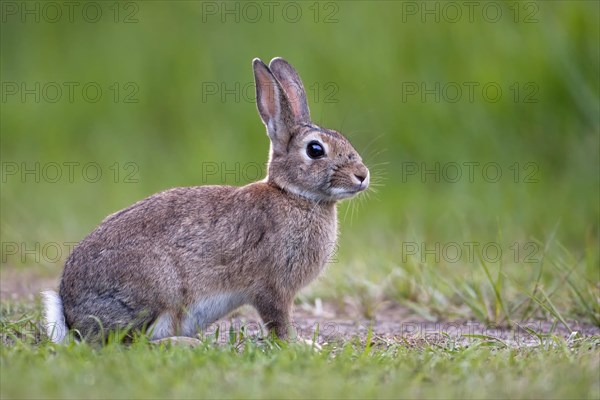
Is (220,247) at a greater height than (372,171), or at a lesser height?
greater

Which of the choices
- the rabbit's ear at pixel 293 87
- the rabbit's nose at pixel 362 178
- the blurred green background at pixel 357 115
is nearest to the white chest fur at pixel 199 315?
the rabbit's nose at pixel 362 178

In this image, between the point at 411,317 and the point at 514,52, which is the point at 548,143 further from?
the point at 411,317

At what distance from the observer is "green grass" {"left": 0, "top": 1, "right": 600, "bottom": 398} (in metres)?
4.24

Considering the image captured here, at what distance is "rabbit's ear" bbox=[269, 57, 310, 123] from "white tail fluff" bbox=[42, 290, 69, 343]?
1.90m

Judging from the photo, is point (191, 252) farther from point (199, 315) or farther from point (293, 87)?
point (293, 87)

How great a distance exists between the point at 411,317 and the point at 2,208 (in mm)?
5173

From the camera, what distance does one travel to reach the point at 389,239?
8773 mm

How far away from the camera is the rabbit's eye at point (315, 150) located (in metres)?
5.87

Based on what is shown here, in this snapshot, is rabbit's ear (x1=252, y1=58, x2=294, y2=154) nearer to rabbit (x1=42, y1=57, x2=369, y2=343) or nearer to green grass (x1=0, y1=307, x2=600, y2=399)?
rabbit (x1=42, y1=57, x2=369, y2=343)

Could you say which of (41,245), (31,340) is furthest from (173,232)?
(41,245)

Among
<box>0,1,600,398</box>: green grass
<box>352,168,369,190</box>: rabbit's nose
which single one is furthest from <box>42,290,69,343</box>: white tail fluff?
<box>352,168,369,190</box>: rabbit's nose

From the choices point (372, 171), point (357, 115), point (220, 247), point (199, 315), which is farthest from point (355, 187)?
point (357, 115)

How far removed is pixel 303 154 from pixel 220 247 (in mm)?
829

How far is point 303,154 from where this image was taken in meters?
5.89
